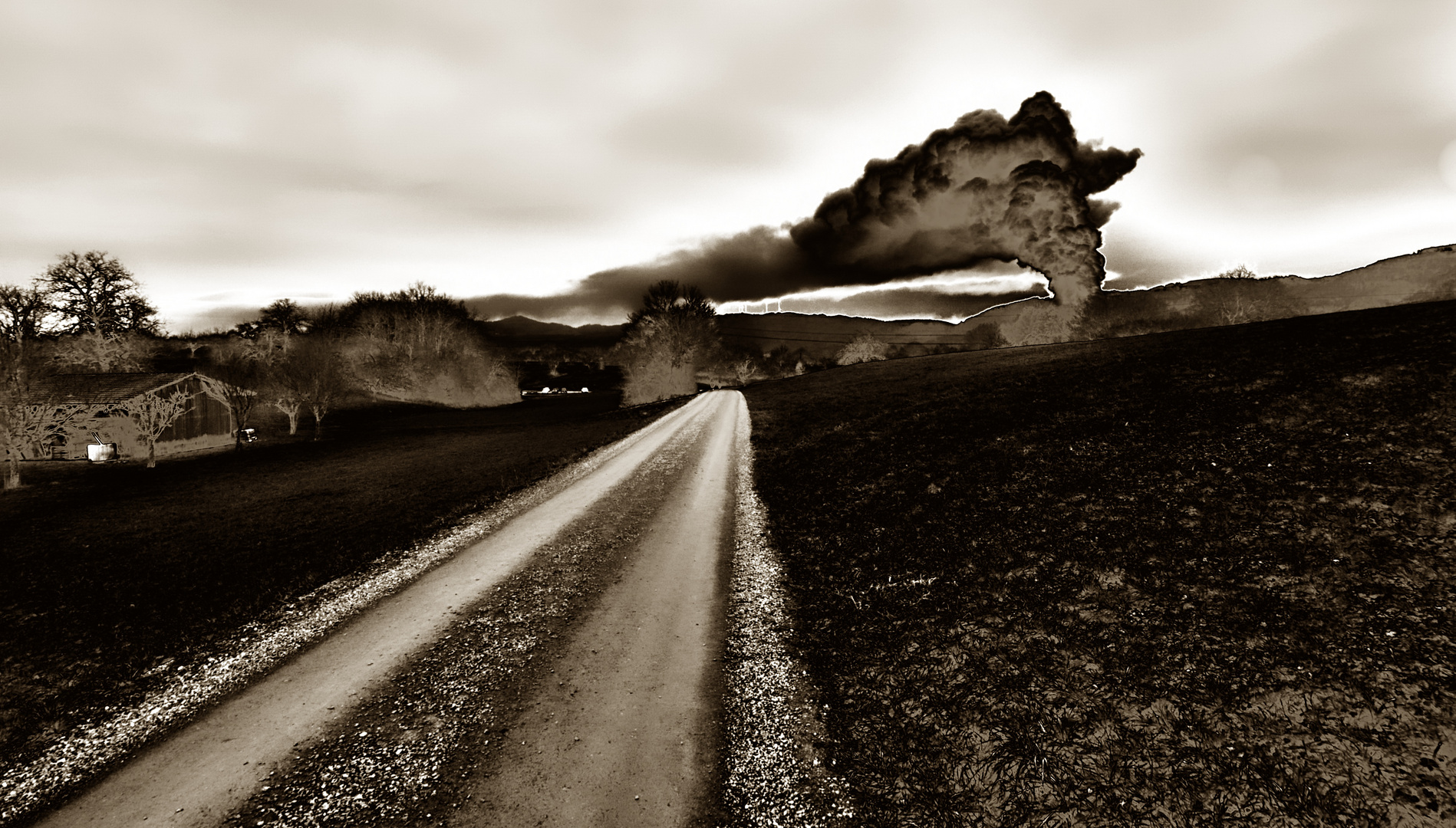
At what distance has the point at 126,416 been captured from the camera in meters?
37.2

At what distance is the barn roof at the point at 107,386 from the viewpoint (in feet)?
115

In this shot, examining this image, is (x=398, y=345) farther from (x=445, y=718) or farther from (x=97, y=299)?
(x=445, y=718)

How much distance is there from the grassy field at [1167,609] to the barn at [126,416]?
4733 centimetres

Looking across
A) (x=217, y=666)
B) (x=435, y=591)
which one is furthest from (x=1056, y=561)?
(x=217, y=666)

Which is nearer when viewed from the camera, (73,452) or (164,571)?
(164,571)

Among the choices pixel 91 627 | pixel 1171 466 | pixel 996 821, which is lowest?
pixel 996 821

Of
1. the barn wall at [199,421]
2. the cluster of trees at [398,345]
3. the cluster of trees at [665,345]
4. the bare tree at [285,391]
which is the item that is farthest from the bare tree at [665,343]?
the barn wall at [199,421]

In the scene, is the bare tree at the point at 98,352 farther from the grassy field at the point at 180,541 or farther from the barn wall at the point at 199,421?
the grassy field at the point at 180,541

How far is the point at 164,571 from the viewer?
43.0 ft

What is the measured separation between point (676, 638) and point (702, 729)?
236cm

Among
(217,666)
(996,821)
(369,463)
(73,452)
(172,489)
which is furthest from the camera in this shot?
(73,452)

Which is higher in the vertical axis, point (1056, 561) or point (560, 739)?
point (1056, 561)

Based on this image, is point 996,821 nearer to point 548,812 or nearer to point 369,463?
point 548,812

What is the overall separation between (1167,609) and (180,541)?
2396cm
